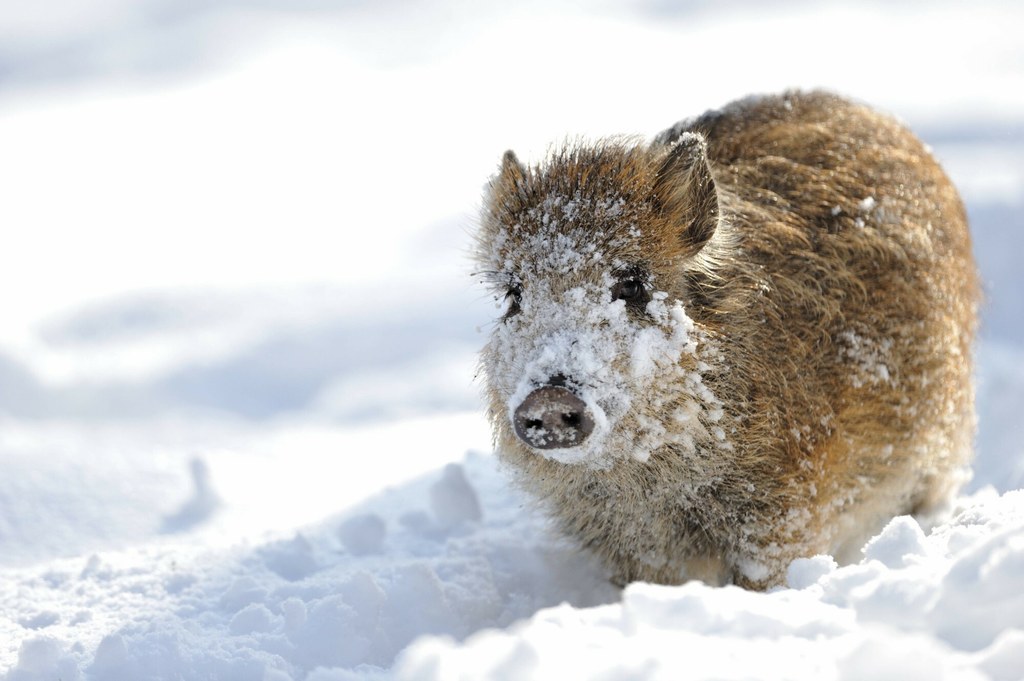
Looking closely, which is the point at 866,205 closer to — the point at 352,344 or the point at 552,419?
the point at 552,419

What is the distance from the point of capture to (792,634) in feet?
7.79

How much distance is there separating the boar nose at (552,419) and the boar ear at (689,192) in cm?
83

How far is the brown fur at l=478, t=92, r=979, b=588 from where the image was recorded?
3484mm

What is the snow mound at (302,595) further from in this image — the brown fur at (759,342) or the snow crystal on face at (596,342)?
the snow crystal on face at (596,342)

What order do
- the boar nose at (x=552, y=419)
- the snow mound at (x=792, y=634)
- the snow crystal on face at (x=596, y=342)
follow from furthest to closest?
the snow crystal on face at (x=596, y=342), the boar nose at (x=552, y=419), the snow mound at (x=792, y=634)

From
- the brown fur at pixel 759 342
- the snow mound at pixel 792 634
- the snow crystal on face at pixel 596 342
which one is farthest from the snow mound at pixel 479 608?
the snow crystal on face at pixel 596 342

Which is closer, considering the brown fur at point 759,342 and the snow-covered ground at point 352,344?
the snow-covered ground at point 352,344

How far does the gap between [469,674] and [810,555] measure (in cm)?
176

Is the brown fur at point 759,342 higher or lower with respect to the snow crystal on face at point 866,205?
lower

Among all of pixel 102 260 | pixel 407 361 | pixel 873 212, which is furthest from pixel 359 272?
pixel 873 212

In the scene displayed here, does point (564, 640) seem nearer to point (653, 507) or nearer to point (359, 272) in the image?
point (653, 507)

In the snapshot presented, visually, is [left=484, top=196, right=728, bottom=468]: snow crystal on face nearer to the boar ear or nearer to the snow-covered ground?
the boar ear

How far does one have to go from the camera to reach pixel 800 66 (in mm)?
11336

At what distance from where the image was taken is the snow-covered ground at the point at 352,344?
250cm
